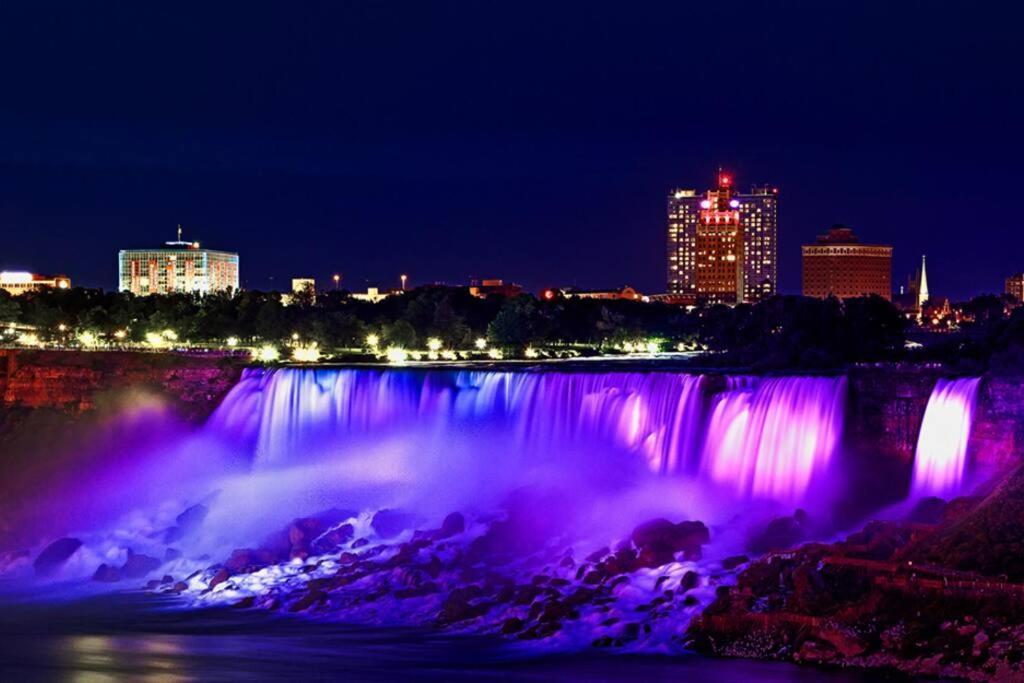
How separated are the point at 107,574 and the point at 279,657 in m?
14.2

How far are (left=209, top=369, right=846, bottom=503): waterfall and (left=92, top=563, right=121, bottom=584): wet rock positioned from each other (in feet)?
39.2

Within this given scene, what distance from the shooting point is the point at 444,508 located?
167 feet

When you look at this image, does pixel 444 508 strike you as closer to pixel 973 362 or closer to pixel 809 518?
pixel 809 518

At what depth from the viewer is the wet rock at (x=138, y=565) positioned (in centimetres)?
4772

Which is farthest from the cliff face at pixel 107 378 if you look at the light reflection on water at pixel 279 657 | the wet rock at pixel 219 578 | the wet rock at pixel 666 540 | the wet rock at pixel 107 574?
the wet rock at pixel 666 540

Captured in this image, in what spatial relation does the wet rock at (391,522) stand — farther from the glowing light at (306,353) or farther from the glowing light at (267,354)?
the glowing light at (306,353)

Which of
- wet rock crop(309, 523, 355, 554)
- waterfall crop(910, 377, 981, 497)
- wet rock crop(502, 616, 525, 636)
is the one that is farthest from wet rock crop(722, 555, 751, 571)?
wet rock crop(309, 523, 355, 554)

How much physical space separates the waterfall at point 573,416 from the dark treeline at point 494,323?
49.4 ft

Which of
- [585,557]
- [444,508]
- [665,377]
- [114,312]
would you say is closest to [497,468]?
[444,508]

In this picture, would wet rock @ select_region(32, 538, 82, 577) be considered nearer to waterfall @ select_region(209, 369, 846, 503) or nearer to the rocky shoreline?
waterfall @ select_region(209, 369, 846, 503)

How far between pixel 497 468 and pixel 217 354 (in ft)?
74.2

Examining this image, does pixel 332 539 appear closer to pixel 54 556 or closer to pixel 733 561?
pixel 54 556

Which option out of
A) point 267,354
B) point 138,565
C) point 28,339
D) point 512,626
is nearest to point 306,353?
point 267,354

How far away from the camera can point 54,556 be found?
4956cm
